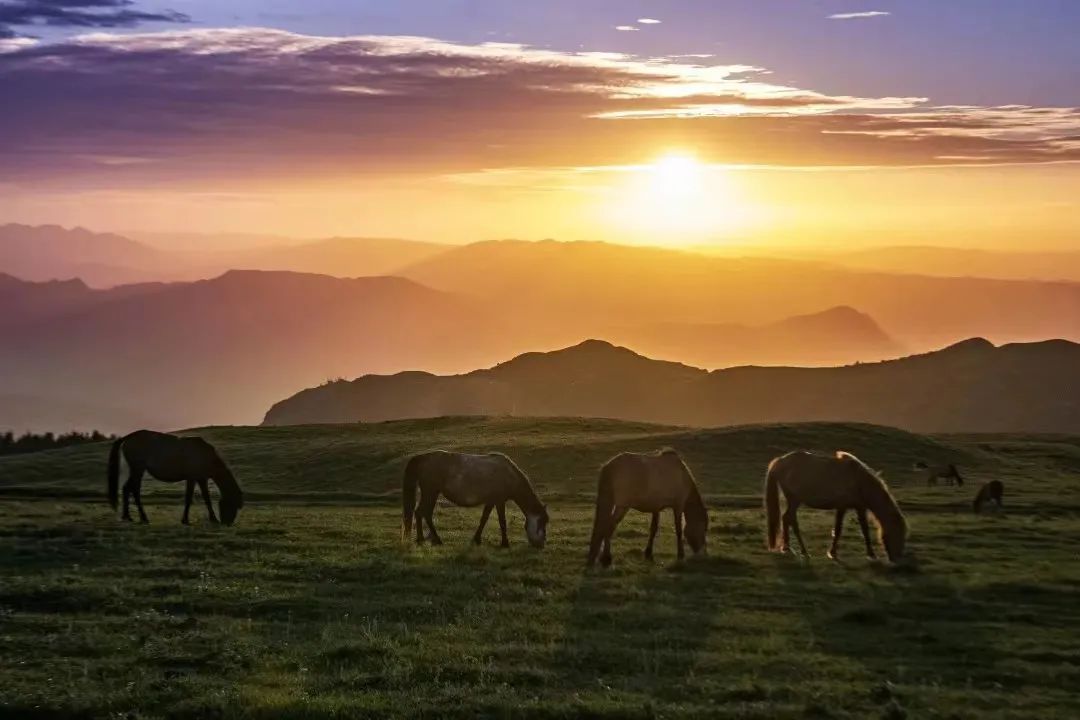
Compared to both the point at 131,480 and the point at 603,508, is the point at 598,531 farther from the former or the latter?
the point at 131,480

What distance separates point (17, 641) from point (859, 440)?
56.2 meters

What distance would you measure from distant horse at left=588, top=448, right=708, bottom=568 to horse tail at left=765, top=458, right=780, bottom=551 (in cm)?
198

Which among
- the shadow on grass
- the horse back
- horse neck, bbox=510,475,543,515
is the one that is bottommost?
the shadow on grass

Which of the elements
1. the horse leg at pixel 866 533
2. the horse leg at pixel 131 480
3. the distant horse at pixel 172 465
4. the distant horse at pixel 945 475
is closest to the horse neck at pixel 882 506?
the horse leg at pixel 866 533

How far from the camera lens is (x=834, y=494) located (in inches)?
1047

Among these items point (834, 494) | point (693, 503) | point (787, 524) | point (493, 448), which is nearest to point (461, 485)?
point (693, 503)

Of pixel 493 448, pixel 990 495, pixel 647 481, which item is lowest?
pixel 990 495

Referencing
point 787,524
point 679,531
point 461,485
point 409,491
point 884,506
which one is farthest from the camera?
point 461,485

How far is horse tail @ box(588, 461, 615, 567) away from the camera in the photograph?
23688 millimetres

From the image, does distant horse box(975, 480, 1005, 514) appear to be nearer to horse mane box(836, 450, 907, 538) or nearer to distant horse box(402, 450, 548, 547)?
horse mane box(836, 450, 907, 538)

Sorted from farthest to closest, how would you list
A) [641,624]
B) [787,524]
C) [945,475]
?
[945,475] < [787,524] < [641,624]

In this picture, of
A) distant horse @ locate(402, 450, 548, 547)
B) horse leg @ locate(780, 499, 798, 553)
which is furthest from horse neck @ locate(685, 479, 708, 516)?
distant horse @ locate(402, 450, 548, 547)

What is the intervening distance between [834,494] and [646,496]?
468 cm

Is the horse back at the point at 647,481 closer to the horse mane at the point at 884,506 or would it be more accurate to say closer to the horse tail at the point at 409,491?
the horse mane at the point at 884,506
